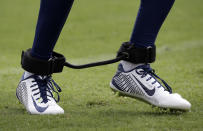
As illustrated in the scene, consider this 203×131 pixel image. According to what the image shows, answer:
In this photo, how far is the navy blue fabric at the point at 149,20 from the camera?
1.83m

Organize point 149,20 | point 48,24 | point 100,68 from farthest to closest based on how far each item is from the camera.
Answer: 1. point 100,68
2. point 149,20
3. point 48,24

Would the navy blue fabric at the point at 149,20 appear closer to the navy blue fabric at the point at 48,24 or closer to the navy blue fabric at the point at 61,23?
the navy blue fabric at the point at 61,23

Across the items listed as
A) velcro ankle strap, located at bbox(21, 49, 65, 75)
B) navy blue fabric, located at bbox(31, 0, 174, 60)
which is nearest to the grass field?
velcro ankle strap, located at bbox(21, 49, 65, 75)

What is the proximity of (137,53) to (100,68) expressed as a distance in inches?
59.2

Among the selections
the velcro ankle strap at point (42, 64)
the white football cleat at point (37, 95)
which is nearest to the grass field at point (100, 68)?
the white football cleat at point (37, 95)

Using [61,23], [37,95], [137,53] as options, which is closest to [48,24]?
[61,23]

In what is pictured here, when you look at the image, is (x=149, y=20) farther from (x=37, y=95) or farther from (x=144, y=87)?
(x=37, y=95)

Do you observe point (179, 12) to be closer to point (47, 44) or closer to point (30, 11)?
point (30, 11)

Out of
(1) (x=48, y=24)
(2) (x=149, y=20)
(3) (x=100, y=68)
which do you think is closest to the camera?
(1) (x=48, y=24)

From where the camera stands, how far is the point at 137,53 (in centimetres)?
186

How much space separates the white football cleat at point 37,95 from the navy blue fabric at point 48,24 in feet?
0.39

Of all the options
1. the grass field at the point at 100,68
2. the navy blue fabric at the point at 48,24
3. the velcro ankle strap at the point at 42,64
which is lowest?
the grass field at the point at 100,68

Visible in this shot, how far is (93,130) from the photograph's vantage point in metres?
1.48

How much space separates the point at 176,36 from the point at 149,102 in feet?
12.7
